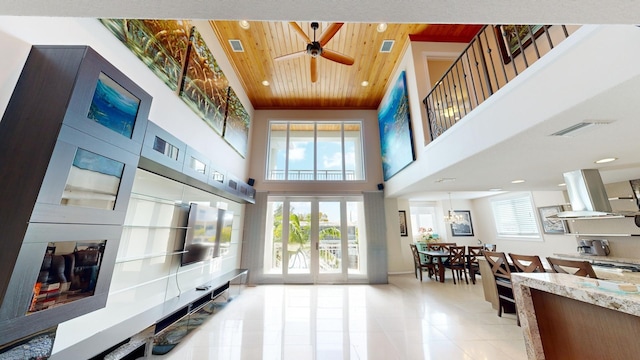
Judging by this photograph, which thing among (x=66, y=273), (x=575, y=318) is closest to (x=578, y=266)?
(x=575, y=318)

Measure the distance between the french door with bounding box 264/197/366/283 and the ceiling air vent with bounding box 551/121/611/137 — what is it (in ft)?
15.2

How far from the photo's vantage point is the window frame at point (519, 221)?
6410 mm

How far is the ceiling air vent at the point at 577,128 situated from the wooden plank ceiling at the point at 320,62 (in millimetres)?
3492

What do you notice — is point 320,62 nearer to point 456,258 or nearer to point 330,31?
point 330,31

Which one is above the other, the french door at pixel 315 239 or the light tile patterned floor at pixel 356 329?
the french door at pixel 315 239

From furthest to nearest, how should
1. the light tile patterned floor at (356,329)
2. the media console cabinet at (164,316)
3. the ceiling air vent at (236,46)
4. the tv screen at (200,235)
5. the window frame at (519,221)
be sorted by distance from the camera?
the window frame at (519,221)
the ceiling air vent at (236,46)
the tv screen at (200,235)
the light tile patterned floor at (356,329)
the media console cabinet at (164,316)

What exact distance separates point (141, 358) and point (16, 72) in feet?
9.05

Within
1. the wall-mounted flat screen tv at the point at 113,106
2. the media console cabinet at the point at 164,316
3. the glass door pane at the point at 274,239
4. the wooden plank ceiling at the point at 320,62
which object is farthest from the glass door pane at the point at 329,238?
the wall-mounted flat screen tv at the point at 113,106

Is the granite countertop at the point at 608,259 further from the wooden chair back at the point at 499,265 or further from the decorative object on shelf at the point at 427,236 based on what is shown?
the decorative object on shelf at the point at 427,236

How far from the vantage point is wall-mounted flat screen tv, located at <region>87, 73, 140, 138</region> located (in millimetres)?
1664

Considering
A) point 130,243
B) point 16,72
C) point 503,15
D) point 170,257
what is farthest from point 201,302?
point 503,15

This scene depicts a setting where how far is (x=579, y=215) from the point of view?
9.71 ft

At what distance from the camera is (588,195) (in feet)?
9.73

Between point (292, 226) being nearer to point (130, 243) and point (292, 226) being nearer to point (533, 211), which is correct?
point (130, 243)
